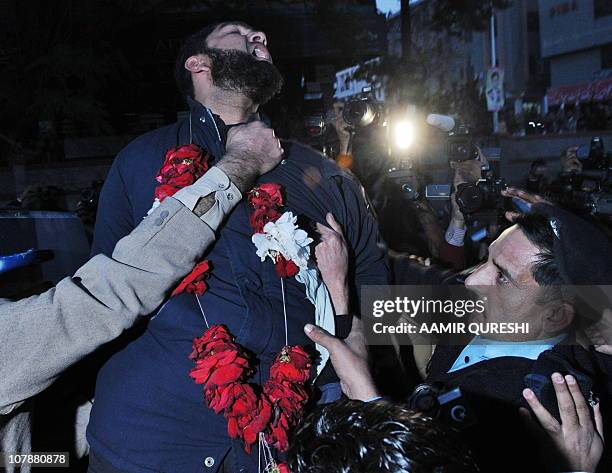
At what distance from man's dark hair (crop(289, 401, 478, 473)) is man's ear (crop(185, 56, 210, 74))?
129cm

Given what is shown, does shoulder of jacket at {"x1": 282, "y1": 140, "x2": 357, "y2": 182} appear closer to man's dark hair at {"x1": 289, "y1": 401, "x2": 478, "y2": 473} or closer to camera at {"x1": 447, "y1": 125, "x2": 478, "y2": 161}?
man's dark hair at {"x1": 289, "y1": 401, "x2": 478, "y2": 473}

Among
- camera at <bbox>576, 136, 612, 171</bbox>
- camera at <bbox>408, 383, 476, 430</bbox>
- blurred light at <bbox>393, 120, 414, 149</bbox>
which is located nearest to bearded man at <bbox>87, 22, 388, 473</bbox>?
camera at <bbox>408, 383, 476, 430</bbox>

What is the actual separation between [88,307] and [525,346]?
126 cm

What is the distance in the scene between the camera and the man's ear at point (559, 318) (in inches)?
75.6

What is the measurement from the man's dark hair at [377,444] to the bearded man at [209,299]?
62 cm

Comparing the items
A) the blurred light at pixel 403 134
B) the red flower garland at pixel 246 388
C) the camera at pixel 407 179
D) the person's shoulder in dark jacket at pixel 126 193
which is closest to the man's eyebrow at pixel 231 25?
the person's shoulder in dark jacket at pixel 126 193

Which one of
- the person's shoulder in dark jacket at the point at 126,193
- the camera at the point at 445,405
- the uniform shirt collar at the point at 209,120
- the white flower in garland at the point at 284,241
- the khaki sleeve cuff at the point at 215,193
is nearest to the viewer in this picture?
the camera at the point at 445,405

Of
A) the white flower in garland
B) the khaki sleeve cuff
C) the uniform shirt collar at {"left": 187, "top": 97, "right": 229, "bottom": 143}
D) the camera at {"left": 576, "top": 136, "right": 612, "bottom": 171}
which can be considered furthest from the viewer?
the camera at {"left": 576, "top": 136, "right": 612, "bottom": 171}

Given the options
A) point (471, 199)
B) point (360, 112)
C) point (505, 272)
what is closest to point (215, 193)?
point (505, 272)

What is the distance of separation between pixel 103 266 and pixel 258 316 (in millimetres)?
391

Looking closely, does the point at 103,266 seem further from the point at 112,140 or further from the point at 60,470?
the point at 112,140

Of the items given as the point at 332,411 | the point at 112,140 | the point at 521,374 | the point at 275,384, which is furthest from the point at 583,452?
the point at 112,140

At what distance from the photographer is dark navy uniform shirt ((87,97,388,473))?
1.47 metres

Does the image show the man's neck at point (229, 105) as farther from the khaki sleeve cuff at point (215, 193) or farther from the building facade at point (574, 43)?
the building facade at point (574, 43)
